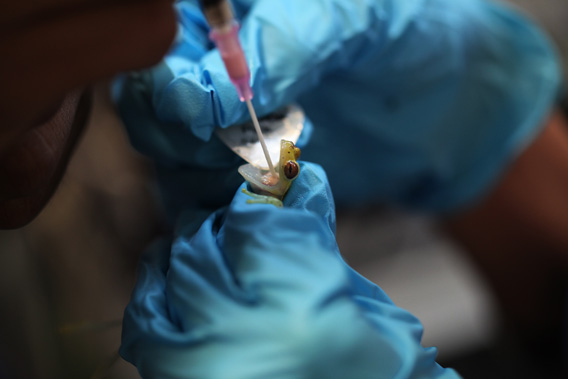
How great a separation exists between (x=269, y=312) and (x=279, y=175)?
128 millimetres

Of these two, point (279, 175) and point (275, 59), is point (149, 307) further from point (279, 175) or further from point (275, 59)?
point (275, 59)

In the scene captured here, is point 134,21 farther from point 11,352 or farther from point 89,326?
point 11,352

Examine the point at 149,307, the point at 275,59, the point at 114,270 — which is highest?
the point at 275,59

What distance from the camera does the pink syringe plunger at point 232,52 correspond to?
38cm

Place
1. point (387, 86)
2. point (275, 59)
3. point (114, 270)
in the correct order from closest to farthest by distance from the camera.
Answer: point (275, 59) → point (387, 86) → point (114, 270)

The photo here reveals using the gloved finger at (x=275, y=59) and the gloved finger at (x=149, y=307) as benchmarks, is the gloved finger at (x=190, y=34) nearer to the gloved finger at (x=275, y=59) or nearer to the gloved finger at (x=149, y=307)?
the gloved finger at (x=275, y=59)

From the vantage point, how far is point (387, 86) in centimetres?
68

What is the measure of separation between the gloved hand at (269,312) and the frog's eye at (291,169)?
0.06 ft

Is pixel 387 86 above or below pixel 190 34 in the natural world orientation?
below

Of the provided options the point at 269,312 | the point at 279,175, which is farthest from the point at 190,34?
the point at 269,312

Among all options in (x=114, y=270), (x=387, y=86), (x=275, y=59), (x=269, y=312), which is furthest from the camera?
(x=114, y=270)

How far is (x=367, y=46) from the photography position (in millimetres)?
583

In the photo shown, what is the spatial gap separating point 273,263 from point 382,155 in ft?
1.56

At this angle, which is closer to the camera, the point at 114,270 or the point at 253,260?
the point at 253,260
